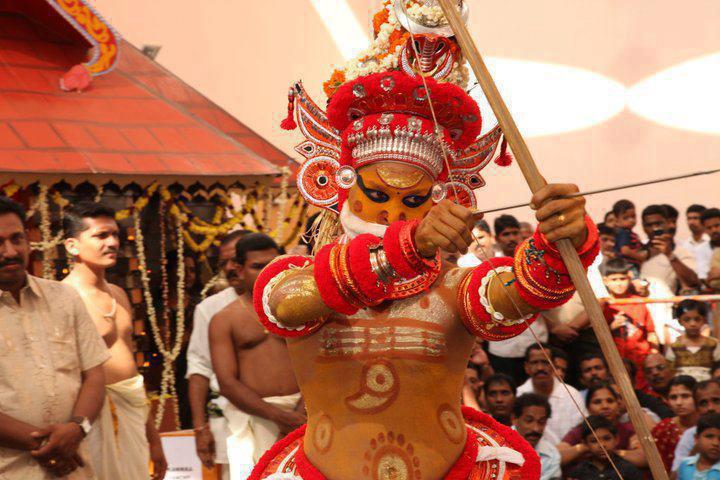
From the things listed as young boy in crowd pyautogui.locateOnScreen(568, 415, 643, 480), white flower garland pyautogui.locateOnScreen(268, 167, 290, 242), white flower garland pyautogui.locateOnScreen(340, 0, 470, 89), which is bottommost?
young boy in crowd pyautogui.locateOnScreen(568, 415, 643, 480)

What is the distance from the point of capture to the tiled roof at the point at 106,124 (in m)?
8.67

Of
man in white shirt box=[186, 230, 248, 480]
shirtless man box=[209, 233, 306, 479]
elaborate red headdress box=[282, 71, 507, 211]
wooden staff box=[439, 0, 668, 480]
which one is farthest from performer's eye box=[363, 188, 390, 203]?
man in white shirt box=[186, 230, 248, 480]

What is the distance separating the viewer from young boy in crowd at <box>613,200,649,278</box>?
7969mm

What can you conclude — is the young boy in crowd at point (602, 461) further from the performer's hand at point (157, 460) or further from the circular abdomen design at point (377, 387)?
the circular abdomen design at point (377, 387)

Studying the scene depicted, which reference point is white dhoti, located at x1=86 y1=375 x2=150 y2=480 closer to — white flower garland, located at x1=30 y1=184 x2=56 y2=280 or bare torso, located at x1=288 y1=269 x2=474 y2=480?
bare torso, located at x1=288 y1=269 x2=474 y2=480

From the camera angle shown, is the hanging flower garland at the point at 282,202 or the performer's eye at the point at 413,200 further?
the hanging flower garland at the point at 282,202

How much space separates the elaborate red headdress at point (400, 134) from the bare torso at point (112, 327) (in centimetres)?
248

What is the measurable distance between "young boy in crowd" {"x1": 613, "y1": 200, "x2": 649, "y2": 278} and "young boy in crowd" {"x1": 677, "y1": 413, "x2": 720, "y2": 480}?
205cm

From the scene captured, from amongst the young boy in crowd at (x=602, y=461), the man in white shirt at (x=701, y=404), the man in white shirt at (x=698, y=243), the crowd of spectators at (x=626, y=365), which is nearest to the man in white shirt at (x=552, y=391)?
the crowd of spectators at (x=626, y=365)

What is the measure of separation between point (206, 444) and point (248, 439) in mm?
352

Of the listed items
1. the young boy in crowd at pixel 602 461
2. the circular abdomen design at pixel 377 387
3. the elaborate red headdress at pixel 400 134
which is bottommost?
the young boy in crowd at pixel 602 461

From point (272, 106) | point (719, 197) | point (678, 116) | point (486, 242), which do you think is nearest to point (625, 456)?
point (486, 242)

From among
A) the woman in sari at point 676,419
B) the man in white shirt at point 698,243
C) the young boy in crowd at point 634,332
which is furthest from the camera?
the man in white shirt at point 698,243

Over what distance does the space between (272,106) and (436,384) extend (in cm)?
776
